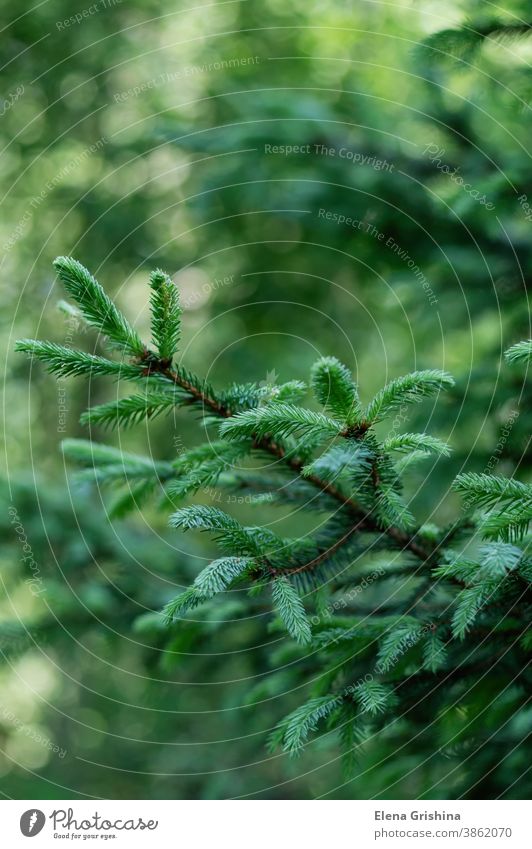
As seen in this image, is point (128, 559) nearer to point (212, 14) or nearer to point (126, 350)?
point (126, 350)

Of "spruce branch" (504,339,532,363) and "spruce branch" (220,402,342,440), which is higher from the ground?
"spruce branch" (504,339,532,363)

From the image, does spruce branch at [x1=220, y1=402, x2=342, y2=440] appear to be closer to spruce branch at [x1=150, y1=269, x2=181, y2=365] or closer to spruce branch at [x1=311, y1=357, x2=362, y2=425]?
spruce branch at [x1=311, y1=357, x2=362, y2=425]

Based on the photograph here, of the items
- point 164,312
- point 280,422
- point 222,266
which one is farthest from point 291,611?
point 222,266

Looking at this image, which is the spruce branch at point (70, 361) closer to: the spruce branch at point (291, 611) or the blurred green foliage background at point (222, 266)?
the spruce branch at point (291, 611)

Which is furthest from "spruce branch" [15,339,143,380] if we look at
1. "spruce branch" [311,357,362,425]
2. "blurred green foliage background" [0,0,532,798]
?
"blurred green foliage background" [0,0,532,798]

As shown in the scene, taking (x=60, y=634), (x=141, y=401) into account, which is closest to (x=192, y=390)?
(x=141, y=401)

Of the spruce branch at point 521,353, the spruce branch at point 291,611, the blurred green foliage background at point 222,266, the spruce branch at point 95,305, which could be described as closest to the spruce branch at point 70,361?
the spruce branch at point 95,305

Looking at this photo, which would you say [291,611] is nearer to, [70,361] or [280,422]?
[280,422]

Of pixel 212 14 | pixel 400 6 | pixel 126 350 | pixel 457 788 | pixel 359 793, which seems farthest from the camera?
pixel 212 14

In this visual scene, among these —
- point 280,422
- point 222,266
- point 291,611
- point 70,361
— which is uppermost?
point 222,266
